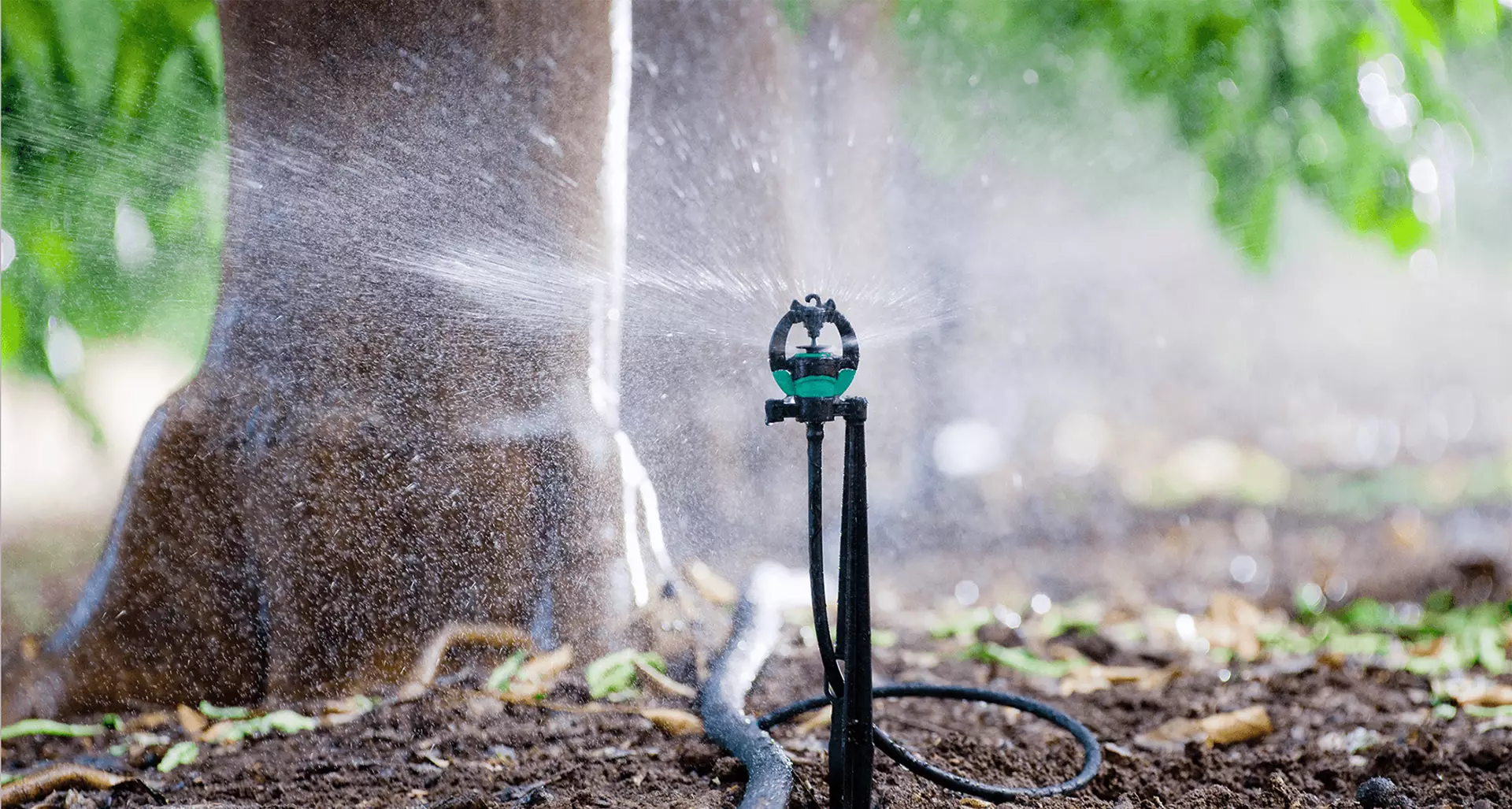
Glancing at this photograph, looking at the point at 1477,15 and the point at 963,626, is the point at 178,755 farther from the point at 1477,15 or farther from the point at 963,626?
the point at 1477,15

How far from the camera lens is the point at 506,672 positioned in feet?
7.01

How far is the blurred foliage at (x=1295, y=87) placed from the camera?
2980 millimetres

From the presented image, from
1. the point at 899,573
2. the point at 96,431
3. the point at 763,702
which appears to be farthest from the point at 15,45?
the point at 899,573

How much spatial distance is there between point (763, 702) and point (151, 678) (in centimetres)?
138

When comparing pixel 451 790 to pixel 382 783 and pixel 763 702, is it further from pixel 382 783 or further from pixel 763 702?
pixel 763 702

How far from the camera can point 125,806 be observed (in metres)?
1.70

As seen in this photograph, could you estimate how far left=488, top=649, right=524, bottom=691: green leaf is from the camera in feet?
6.96

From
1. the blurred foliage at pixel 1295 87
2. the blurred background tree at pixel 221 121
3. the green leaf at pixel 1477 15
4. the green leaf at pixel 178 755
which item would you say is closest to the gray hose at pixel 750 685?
the green leaf at pixel 178 755

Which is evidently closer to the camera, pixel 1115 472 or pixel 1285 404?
pixel 1115 472

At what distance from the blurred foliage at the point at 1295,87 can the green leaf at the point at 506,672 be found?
2641mm

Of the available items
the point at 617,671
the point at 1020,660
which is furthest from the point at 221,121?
the point at 1020,660

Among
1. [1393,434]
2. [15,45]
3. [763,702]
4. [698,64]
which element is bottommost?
[763,702]

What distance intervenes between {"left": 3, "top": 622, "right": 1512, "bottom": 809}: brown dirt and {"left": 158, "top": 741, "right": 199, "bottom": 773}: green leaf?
0.02m

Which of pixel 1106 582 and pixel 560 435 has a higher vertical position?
pixel 560 435
